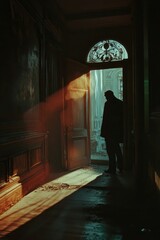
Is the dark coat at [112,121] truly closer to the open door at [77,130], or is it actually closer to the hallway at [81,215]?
the open door at [77,130]

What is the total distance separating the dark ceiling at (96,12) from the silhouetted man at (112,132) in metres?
1.70

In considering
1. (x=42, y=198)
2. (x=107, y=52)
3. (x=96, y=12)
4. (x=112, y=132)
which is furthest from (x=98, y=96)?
(x=42, y=198)

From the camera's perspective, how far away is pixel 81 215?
306 centimetres

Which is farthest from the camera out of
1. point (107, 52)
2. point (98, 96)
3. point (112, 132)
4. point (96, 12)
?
point (98, 96)

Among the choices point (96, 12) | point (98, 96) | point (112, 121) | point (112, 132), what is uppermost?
point (96, 12)

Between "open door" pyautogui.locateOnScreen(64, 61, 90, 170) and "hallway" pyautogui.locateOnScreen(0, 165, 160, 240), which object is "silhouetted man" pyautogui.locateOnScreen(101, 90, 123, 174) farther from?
"hallway" pyautogui.locateOnScreen(0, 165, 160, 240)

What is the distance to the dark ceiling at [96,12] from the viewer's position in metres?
5.62

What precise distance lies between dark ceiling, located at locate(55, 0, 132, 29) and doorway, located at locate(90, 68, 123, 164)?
4414 millimetres

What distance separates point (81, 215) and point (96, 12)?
439 centimetres

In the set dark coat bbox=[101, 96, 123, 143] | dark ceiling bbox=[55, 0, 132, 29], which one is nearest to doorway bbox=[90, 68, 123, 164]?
dark coat bbox=[101, 96, 123, 143]

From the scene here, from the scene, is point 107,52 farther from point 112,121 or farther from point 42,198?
point 42,198

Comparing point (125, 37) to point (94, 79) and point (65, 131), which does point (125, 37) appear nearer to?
point (65, 131)

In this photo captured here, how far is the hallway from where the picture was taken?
2.55 metres

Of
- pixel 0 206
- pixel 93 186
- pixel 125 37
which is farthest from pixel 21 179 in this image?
pixel 125 37
